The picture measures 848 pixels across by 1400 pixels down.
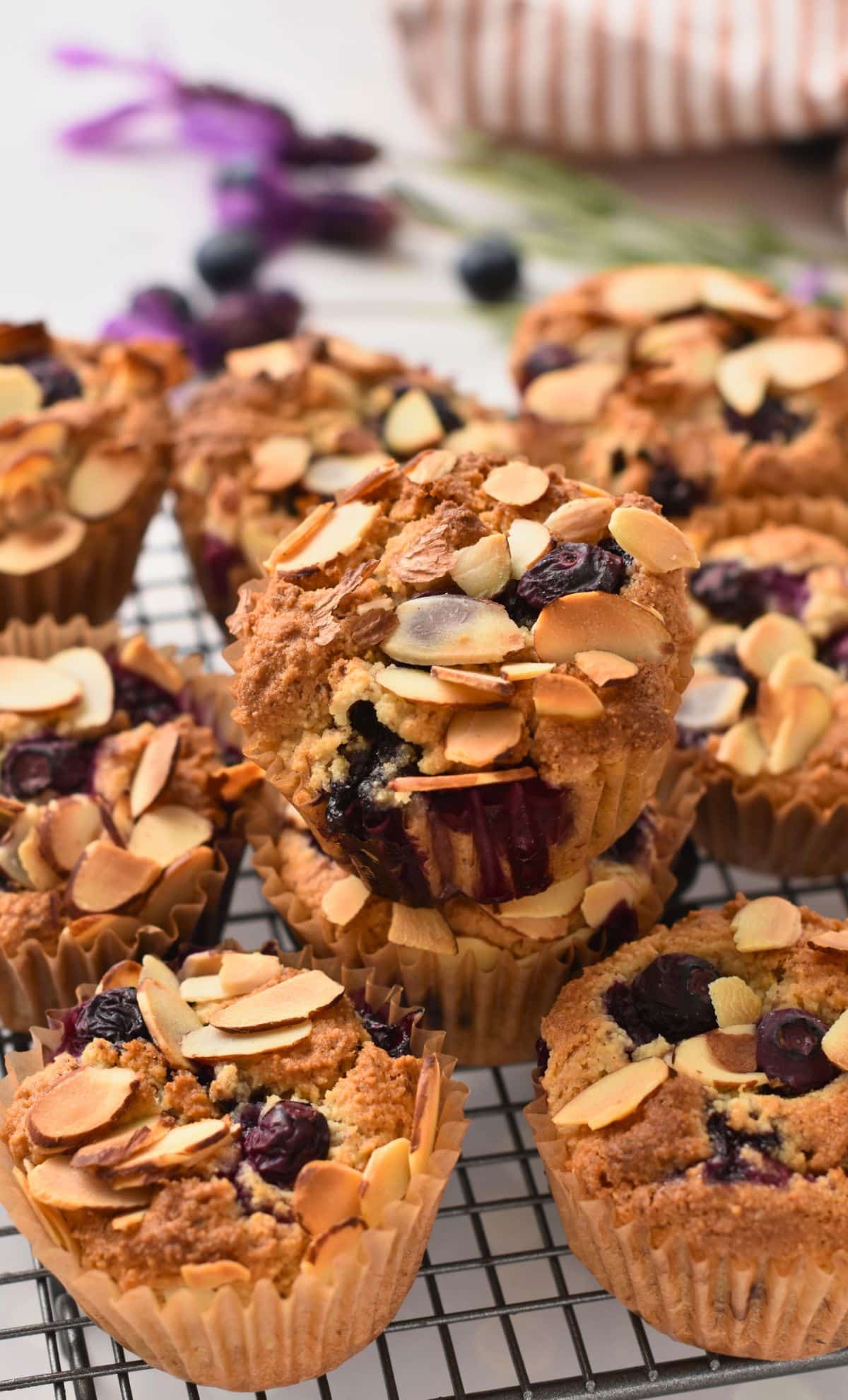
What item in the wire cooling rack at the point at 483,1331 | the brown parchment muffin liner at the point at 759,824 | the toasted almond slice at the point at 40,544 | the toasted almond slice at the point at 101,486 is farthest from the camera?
the toasted almond slice at the point at 101,486

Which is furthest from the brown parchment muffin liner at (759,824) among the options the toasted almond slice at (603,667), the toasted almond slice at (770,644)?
the toasted almond slice at (603,667)

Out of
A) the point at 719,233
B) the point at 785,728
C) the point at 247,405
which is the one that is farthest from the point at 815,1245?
the point at 719,233

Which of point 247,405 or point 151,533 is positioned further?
point 151,533

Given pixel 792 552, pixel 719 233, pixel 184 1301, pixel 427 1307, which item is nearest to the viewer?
pixel 184 1301

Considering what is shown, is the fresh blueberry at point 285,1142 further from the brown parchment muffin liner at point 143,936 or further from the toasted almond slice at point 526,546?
the toasted almond slice at point 526,546

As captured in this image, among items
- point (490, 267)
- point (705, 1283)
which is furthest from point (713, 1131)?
point (490, 267)

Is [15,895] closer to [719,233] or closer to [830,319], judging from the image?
[830,319]
